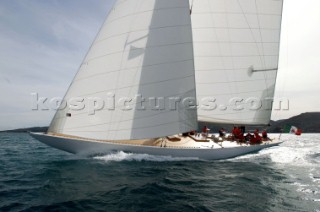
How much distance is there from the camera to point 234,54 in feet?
65.1

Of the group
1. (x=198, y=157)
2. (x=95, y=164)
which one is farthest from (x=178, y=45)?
(x=95, y=164)

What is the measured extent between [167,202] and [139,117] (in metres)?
A: 7.14

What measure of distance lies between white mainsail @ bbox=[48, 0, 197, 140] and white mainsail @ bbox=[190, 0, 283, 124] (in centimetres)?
416

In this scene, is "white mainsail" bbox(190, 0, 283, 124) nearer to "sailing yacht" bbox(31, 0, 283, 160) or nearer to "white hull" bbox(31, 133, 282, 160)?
"sailing yacht" bbox(31, 0, 283, 160)

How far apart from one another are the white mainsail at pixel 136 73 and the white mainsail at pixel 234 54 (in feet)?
13.7

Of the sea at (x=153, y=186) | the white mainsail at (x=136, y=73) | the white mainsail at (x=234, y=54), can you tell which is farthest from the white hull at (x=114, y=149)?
the white mainsail at (x=234, y=54)

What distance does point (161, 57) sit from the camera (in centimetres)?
1517

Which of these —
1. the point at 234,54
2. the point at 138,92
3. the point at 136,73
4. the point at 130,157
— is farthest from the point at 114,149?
the point at 234,54

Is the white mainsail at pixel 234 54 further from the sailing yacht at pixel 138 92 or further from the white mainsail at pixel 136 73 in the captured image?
the white mainsail at pixel 136 73

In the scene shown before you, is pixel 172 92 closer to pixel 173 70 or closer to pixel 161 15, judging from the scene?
pixel 173 70

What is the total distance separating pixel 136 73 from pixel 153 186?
23.5ft

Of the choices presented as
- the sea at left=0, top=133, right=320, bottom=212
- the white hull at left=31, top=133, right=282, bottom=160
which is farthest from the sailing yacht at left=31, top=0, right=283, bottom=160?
the sea at left=0, top=133, right=320, bottom=212

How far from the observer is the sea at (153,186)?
7.83m

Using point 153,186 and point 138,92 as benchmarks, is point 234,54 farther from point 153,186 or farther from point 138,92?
point 153,186
